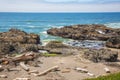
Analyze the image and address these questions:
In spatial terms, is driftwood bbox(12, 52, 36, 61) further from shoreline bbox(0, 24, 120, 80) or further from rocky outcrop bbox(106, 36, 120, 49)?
rocky outcrop bbox(106, 36, 120, 49)

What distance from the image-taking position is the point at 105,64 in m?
31.6

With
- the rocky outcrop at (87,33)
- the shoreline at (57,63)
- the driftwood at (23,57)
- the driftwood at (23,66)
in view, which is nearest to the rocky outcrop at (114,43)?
the rocky outcrop at (87,33)

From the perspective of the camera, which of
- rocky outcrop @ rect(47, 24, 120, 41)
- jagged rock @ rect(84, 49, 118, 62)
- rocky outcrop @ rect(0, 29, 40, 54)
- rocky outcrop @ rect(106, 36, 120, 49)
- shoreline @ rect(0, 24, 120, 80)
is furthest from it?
rocky outcrop @ rect(47, 24, 120, 41)

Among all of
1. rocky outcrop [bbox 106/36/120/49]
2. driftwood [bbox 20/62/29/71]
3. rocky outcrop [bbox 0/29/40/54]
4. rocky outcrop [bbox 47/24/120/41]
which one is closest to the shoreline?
rocky outcrop [bbox 0/29/40/54]

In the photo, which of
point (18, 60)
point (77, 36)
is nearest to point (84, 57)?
point (18, 60)

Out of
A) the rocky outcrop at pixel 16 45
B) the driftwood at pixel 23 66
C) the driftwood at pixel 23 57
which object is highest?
the driftwood at pixel 23 57

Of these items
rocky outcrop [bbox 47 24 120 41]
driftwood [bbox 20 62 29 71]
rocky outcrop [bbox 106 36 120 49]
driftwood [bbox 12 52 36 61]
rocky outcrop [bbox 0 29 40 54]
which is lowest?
rocky outcrop [bbox 47 24 120 41]

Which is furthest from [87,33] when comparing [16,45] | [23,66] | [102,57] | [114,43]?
[23,66]

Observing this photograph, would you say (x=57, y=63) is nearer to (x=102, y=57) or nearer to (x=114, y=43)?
(x=102, y=57)

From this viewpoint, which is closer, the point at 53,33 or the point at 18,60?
the point at 18,60

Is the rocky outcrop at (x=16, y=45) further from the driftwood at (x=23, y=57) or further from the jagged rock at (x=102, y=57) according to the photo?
the jagged rock at (x=102, y=57)

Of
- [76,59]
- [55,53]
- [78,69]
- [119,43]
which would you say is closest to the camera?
[78,69]

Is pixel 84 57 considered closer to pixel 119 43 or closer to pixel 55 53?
pixel 55 53

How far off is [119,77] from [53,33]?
56.1 m
